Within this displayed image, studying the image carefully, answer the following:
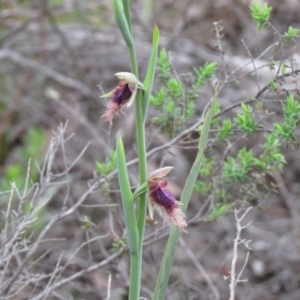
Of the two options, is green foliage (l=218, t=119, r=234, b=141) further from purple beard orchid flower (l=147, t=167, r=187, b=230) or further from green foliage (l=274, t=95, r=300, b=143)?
purple beard orchid flower (l=147, t=167, r=187, b=230)

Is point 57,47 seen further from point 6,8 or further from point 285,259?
point 285,259

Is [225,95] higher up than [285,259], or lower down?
higher up

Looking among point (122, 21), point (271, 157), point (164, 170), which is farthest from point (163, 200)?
point (271, 157)

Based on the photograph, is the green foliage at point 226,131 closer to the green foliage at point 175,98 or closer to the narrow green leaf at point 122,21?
the green foliage at point 175,98

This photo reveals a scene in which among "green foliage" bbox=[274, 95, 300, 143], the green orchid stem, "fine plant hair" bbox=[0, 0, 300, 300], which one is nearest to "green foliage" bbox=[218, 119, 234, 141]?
"fine plant hair" bbox=[0, 0, 300, 300]

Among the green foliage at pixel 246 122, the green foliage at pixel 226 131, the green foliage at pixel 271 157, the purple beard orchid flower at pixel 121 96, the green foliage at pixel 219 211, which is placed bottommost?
the green foliage at pixel 219 211

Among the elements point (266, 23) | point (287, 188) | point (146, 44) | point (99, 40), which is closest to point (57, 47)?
point (99, 40)

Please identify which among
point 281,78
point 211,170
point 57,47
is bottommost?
point 57,47

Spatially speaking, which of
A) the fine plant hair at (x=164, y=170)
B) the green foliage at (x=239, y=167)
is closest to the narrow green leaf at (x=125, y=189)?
the fine plant hair at (x=164, y=170)

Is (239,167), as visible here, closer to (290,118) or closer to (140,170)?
(290,118)
